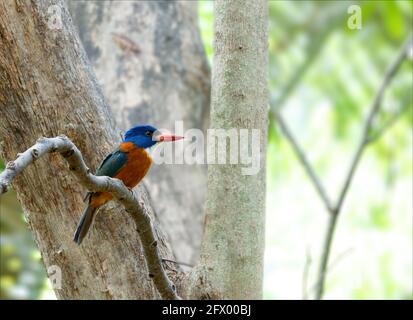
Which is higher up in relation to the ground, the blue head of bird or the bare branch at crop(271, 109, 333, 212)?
the bare branch at crop(271, 109, 333, 212)

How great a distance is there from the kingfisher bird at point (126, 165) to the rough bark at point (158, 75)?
1948 millimetres

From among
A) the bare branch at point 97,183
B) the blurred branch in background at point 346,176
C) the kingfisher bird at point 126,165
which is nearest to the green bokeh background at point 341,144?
the blurred branch in background at point 346,176

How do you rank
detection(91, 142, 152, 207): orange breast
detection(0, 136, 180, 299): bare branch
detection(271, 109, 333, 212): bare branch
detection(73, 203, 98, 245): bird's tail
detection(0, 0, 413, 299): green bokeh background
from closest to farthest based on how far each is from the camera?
detection(0, 136, 180, 299): bare branch
detection(73, 203, 98, 245): bird's tail
detection(91, 142, 152, 207): orange breast
detection(271, 109, 333, 212): bare branch
detection(0, 0, 413, 299): green bokeh background

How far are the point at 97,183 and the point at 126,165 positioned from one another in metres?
0.75

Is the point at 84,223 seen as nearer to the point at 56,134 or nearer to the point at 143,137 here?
the point at 56,134

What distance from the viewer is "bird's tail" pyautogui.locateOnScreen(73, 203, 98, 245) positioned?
3217 millimetres

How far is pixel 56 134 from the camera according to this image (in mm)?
3375

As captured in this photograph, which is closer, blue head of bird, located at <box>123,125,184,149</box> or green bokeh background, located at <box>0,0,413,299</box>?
blue head of bird, located at <box>123,125,184,149</box>

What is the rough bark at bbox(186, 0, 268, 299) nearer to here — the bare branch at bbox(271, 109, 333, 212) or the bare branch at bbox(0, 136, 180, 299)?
the bare branch at bbox(0, 136, 180, 299)

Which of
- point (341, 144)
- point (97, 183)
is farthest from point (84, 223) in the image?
point (341, 144)

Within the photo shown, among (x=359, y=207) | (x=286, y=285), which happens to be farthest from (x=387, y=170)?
(x=286, y=285)

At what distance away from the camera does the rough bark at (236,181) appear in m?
3.30

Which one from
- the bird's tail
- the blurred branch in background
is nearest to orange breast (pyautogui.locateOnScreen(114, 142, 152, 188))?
the bird's tail

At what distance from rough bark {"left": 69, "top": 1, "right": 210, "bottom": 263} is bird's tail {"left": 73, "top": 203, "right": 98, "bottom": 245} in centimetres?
237
